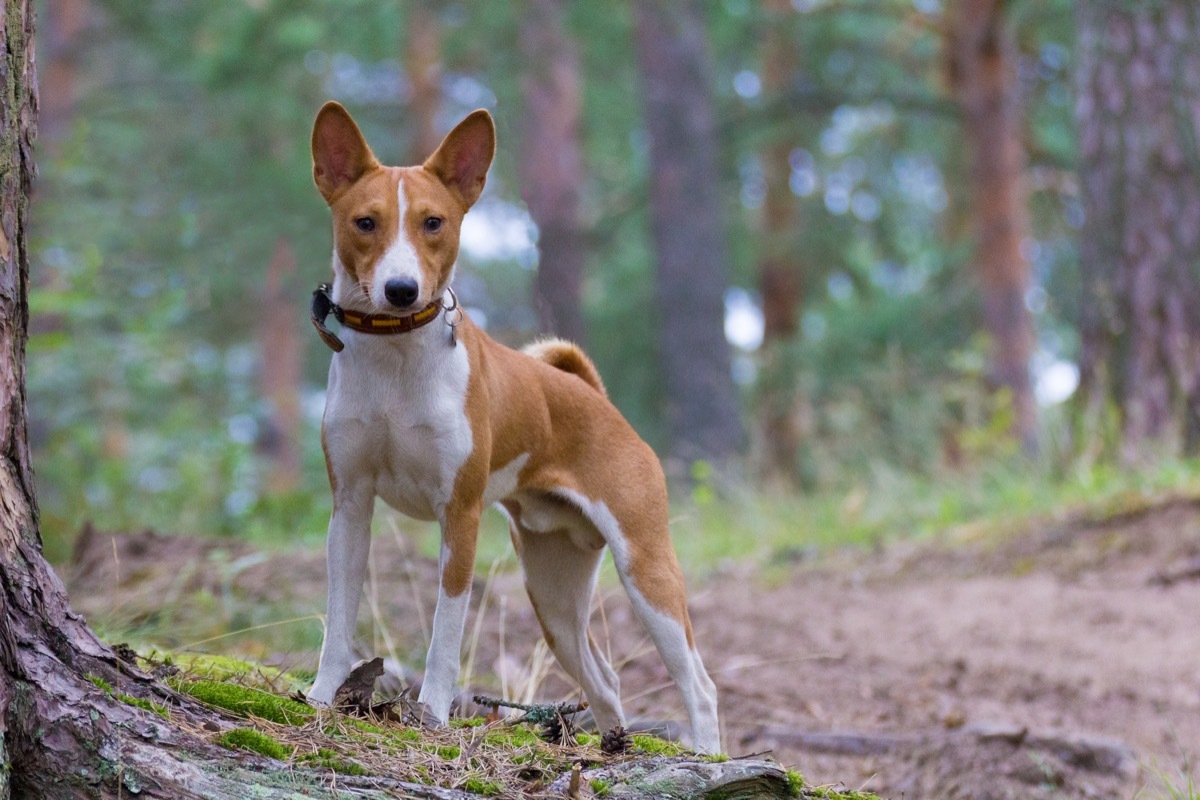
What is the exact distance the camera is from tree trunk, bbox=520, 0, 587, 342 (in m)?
12.5

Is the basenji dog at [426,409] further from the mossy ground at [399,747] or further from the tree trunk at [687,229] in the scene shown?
the tree trunk at [687,229]

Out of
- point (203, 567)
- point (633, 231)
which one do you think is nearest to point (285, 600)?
point (203, 567)

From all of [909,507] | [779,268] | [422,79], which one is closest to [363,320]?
[909,507]

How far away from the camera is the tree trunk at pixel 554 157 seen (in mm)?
12469

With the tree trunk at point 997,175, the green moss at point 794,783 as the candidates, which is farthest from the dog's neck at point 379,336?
the tree trunk at point 997,175

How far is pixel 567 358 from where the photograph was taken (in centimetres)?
383

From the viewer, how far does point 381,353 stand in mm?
2902

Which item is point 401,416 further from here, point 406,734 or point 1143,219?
point 1143,219

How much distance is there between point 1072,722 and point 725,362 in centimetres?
854

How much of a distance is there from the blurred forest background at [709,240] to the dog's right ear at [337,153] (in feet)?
10.1

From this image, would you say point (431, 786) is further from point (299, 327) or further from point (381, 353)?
point (299, 327)

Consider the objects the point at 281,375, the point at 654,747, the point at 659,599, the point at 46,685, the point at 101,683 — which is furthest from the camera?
the point at 281,375

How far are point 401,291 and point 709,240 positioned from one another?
10.6 m

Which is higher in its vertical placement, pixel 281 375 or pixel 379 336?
pixel 281 375
